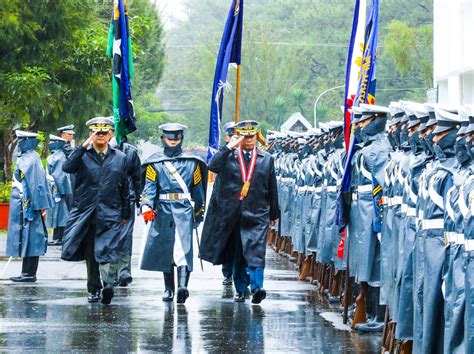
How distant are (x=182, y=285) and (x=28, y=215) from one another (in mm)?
3872

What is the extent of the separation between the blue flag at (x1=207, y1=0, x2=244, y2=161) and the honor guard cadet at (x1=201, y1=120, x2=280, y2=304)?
2.03 m

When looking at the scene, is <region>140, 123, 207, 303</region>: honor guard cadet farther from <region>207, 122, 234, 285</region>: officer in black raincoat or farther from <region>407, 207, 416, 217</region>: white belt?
<region>407, 207, 416, 217</region>: white belt

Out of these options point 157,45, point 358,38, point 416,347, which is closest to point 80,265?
point 358,38

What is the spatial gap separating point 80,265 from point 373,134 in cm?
901

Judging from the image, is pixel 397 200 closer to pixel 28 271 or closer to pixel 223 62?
pixel 223 62

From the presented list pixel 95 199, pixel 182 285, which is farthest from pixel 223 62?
pixel 182 285

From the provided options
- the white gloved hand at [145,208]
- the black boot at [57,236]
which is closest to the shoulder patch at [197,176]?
the white gloved hand at [145,208]

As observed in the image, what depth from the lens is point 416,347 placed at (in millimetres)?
9484

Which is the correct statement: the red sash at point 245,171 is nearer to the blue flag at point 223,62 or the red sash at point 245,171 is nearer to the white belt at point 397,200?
the blue flag at point 223,62

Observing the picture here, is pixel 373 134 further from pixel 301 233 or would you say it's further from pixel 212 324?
pixel 301 233

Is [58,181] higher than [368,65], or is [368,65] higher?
[368,65]

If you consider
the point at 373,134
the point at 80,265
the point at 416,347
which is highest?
the point at 373,134

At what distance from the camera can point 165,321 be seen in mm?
13680

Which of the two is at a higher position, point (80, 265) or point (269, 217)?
point (269, 217)
